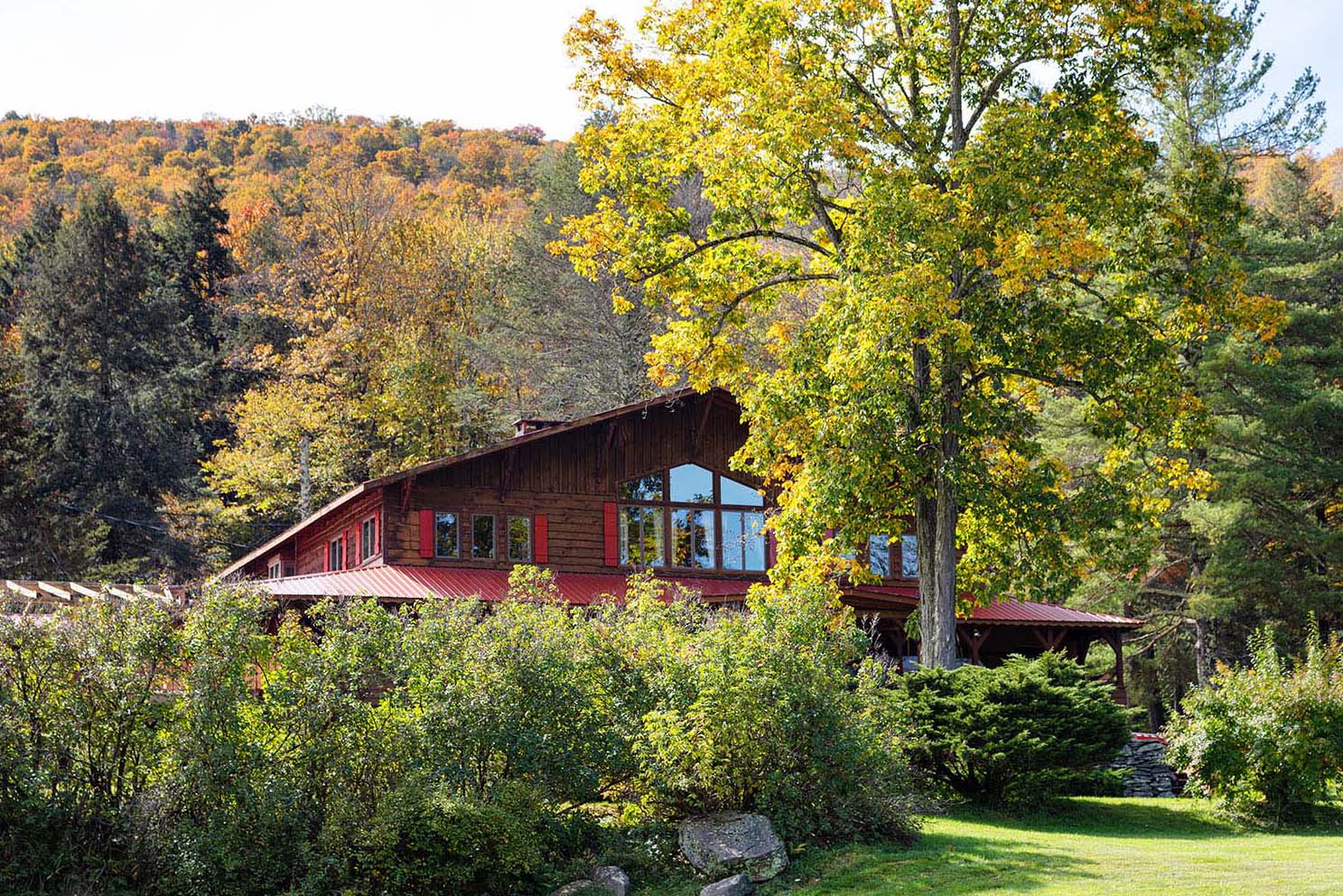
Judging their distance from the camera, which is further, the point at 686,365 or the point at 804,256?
the point at 804,256

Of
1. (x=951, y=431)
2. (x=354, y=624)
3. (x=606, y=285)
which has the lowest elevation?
(x=354, y=624)

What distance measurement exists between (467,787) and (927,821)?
6.02 m

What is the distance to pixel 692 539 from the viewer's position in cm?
3159

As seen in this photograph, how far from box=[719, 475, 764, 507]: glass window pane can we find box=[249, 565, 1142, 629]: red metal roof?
74.1 inches

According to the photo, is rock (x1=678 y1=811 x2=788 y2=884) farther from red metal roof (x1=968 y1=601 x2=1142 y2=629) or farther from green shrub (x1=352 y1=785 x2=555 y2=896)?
red metal roof (x1=968 y1=601 x2=1142 y2=629)

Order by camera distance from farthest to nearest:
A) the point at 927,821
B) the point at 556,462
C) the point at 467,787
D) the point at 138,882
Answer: the point at 556,462 → the point at 927,821 → the point at 467,787 → the point at 138,882

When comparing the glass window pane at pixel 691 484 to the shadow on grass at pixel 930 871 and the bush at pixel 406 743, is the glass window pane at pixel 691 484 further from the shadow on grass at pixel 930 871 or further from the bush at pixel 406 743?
the shadow on grass at pixel 930 871

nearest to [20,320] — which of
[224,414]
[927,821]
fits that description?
[224,414]

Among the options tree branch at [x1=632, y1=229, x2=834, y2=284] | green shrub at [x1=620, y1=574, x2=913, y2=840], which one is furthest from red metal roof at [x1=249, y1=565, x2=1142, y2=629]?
green shrub at [x1=620, y1=574, x2=913, y2=840]

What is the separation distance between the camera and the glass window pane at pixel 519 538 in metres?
29.7

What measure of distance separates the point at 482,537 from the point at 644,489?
411 cm

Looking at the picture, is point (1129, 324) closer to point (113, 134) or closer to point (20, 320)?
point (20, 320)

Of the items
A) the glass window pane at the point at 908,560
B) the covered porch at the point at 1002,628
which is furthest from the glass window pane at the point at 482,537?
the glass window pane at the point at 908,560

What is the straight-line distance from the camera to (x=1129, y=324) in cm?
2159
